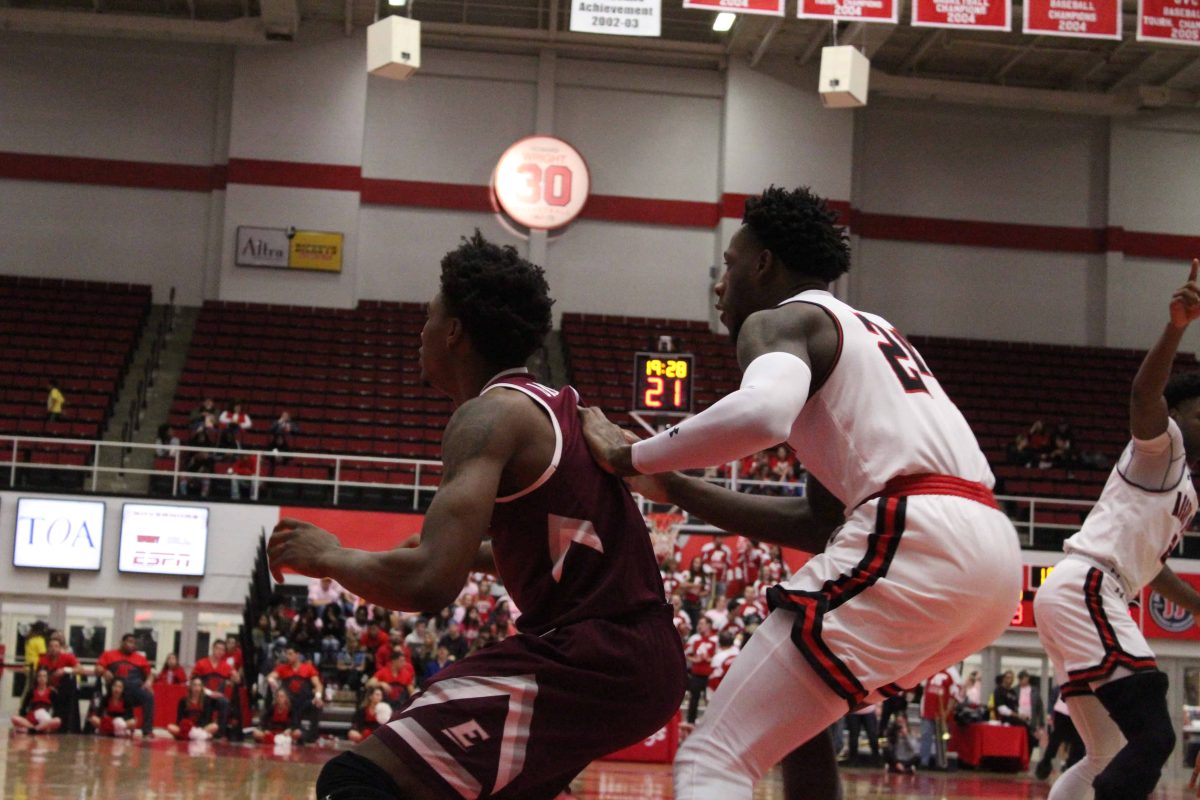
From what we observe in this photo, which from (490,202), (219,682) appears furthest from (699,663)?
(490,202)

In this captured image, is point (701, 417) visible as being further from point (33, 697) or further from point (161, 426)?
point (161, 426)

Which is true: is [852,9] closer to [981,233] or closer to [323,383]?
[323,383]

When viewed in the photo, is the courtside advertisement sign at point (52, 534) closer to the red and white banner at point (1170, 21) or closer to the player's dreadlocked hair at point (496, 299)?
the red and white banner at point (1170, 21)

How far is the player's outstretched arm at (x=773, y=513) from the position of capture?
383 centimetres

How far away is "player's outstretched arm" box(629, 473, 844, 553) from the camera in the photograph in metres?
3.83

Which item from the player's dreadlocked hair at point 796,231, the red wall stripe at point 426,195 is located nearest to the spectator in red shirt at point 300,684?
the player's dreadlocked hair at point 796,231

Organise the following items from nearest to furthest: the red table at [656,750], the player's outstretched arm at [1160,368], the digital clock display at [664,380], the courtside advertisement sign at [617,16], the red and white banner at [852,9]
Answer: the player's outstretched arm at [1160,368] < the red table at [656,750] < the red and white banner at [852,9] < the courtside advertisement sign at [617,16] < the digital clock display at [664,380]

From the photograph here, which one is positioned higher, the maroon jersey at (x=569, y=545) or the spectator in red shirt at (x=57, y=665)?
the maroon jersey at (x=569, y=545)

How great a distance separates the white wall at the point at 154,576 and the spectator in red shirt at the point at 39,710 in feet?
11.9

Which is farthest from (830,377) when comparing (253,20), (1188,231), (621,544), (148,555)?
(1188,231)

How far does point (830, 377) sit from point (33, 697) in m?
14.6

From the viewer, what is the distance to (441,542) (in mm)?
3111

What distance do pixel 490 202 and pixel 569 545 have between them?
2426 centimetres

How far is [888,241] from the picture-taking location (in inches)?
1113
